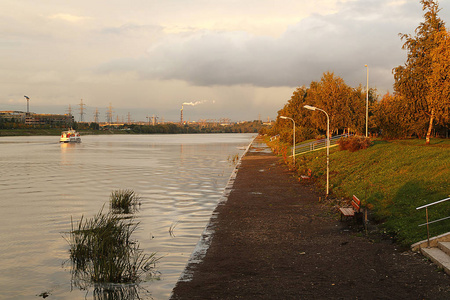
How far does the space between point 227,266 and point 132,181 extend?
87.6ft

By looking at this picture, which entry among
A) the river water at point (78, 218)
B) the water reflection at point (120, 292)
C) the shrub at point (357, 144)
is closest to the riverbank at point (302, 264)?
the water reflection at point (120, 292)

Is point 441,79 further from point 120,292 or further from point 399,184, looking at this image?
point 120,292

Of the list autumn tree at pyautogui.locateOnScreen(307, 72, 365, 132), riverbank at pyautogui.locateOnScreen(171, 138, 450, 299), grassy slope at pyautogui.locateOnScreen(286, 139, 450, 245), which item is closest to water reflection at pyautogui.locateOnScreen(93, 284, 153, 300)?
riverbank at pyautogui.locateOnScreen(171, 138, 450, 299)

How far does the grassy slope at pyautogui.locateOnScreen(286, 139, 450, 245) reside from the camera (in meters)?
15.9

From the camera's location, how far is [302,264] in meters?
12.3

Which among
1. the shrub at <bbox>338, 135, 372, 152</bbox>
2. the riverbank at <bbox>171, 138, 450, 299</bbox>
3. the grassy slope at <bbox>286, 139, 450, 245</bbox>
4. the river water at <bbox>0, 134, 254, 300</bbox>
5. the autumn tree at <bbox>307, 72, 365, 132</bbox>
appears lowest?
the river water at <bbox>0, 134, 254, 300</bbox>

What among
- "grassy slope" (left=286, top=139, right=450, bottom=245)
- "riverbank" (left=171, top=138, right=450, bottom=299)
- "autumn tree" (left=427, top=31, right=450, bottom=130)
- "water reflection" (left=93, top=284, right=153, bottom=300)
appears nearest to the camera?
"riverbank" (left=171, top=138, right=450, bottom=299)

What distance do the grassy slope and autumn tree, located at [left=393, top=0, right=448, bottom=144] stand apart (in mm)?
10795

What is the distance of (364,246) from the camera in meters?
14.1

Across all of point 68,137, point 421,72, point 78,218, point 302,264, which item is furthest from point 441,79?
point 68,137

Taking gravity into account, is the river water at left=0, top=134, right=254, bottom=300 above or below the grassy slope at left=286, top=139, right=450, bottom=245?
below

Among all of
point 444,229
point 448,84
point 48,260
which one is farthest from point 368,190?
point 448,84

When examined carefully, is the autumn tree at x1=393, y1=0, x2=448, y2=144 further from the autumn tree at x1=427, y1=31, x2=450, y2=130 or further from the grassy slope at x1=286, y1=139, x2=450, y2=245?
the grassy slope at x1=286, y1=139, x2=450, y2=245

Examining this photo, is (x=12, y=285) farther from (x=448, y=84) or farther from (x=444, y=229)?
(x=448, y=84)
